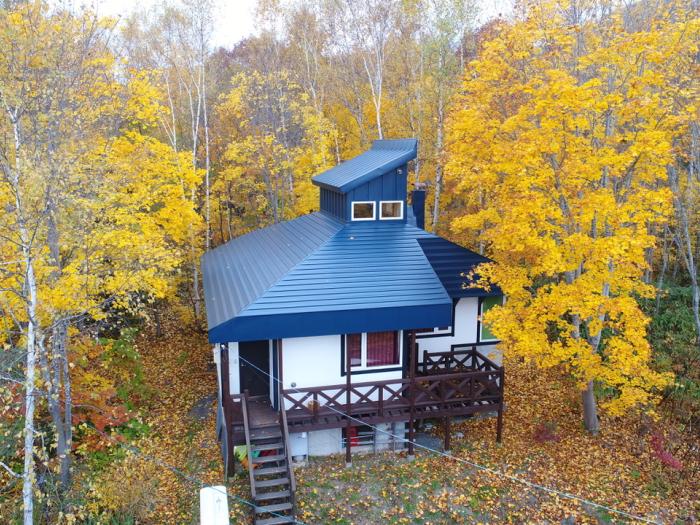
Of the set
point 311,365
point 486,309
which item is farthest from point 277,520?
point 486,309

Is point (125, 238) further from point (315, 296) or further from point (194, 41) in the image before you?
point (194, 41)

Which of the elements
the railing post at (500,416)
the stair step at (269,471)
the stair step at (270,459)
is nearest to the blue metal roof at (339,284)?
the railing post at (500,416)

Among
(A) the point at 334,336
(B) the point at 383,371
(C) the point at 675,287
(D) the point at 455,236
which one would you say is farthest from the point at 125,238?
(C) the point at 675,287

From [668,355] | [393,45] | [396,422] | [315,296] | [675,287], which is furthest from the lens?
[393,45]

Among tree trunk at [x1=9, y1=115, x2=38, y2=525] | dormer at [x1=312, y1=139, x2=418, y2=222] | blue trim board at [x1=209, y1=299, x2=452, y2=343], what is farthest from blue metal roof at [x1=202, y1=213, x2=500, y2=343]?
tree trunk at [x1=9, y1=115, x2=38, y2=525]

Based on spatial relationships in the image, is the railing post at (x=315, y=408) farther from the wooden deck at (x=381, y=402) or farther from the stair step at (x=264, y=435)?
the stair step at (x=264, y=435)

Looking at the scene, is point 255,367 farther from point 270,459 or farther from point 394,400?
point 394,400

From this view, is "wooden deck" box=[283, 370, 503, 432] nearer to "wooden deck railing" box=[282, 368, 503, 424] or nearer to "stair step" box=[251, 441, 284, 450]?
"wooden deck railing" box=[282, 368, 503, 424]

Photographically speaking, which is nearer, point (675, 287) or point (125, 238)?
point (125, 238)

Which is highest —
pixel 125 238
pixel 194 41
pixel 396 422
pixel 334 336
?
pixel 194 41
